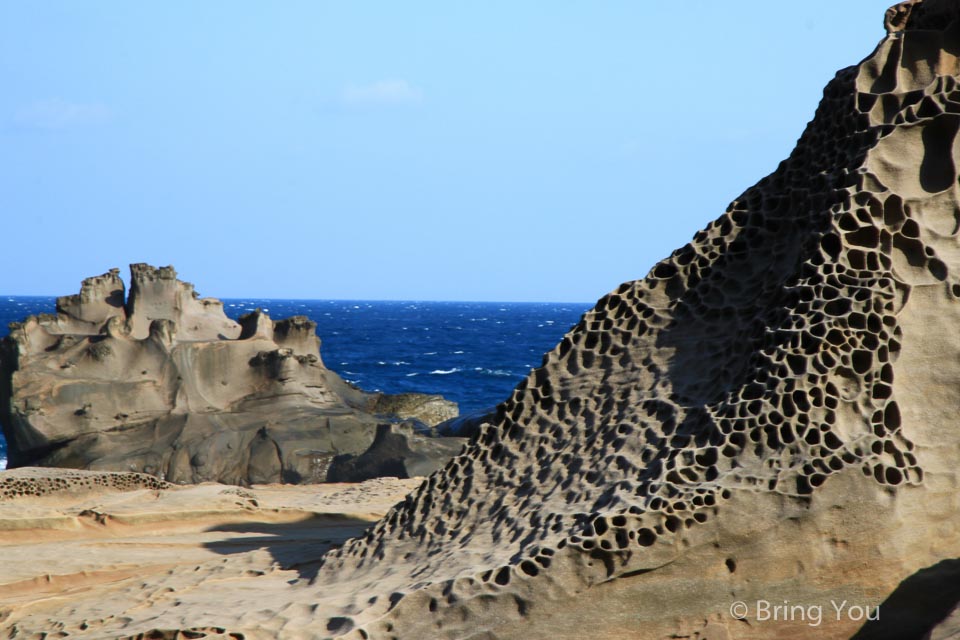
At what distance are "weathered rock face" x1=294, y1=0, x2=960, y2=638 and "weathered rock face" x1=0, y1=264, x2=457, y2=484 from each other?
918 cm

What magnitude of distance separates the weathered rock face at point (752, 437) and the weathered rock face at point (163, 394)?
362 inches

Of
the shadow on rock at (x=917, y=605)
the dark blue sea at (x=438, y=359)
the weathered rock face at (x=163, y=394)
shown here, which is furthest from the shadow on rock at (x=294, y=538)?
the dark blue sea at (x=438, y=359)

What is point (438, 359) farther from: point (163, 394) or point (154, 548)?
point (154, 548)

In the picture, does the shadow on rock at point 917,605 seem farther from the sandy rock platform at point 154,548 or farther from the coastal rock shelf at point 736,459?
the sandy rock platform at point 154,548

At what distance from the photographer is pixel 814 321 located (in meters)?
5.36

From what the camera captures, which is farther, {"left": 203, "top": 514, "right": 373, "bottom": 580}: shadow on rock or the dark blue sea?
the dark blue sea

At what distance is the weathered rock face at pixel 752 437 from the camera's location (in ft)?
16.3

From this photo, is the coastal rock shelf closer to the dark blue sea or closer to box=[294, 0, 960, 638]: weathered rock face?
box=[294, 0, 960, 638]: weathered rock face

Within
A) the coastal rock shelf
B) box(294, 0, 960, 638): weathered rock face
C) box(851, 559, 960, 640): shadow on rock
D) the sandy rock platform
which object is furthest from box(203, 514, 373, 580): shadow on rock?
box(851, 559, 960, 640): shadow on rock

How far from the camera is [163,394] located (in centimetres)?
1574

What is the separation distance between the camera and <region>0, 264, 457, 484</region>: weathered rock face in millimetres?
14992

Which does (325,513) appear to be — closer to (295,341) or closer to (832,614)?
(832,614)

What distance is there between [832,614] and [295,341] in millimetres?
13589

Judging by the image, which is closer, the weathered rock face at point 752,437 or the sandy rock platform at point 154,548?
the weathered rock face at point 752,437
